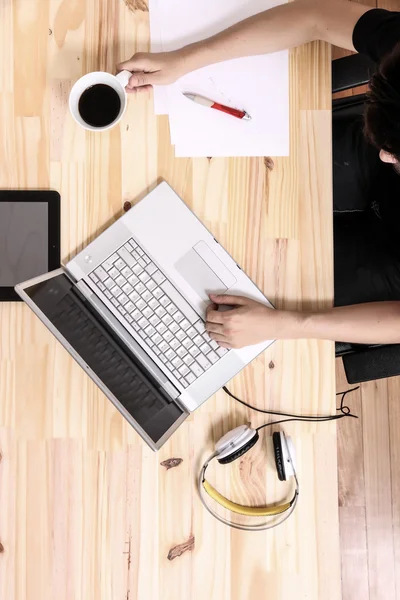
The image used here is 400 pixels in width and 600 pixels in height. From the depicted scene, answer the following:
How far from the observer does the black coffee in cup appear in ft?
2.65

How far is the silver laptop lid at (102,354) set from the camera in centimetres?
77

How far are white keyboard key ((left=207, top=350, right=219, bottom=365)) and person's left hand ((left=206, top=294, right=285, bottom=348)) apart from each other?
0.02 m

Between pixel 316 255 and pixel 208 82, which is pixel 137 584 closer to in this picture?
pixel 316 255

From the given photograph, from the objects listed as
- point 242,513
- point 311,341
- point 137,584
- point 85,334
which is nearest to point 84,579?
point 137,584

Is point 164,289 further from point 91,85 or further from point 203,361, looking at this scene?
point 91,85

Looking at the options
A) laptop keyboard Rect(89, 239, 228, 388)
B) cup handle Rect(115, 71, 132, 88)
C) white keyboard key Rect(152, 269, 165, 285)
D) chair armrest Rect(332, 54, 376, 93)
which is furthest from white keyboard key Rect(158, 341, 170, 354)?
chair armrest Rect(332, 54, 376, 93)

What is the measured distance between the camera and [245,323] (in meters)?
0.82

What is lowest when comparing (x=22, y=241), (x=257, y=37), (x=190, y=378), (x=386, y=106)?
(x=190, y=378)

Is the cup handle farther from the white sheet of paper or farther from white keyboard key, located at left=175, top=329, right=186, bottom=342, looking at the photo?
white keyboard key, located at left=175, top=329, right=186, bottom=342

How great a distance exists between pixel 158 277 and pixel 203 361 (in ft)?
0.54

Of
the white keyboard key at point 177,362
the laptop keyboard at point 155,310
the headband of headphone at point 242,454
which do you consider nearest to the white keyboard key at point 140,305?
the laptop keyboard at point 155,310

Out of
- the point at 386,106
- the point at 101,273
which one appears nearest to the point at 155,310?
the point at 101,273

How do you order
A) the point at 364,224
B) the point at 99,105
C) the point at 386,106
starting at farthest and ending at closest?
1. the point at 364,224
2. the point at 99,105
3. the point at 386,106

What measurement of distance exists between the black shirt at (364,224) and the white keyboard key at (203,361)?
36 cm
